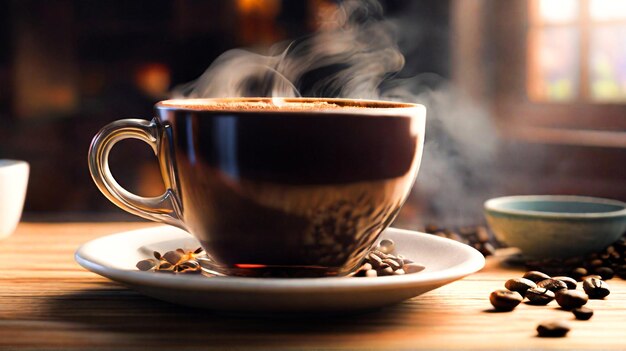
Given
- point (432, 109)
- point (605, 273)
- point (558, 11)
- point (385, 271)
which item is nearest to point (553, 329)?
point (385, 271)

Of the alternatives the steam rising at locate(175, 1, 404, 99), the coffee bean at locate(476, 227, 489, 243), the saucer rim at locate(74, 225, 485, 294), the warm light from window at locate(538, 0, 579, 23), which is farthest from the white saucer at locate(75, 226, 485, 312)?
the warm light from window at locate(538, 0, 579, 23)


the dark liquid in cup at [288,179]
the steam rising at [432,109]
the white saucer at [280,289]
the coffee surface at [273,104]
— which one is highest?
the coffee surface at [273,104]

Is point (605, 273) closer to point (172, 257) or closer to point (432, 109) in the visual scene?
point (172, 257)

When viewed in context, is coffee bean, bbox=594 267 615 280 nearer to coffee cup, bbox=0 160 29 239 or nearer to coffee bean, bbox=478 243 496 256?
coffee bean, bbox=478 243 496 256

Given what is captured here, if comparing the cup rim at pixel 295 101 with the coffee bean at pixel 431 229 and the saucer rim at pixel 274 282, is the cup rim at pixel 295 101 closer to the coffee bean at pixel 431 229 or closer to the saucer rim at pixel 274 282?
the saucer rim at pixel 274 282

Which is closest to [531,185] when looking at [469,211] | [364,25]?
[469,211]

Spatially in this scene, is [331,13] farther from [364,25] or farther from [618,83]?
[618,83]

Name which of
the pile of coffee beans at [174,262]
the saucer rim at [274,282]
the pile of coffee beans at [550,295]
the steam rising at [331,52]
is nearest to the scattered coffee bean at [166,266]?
the pile of coffee beans at [174,262]
